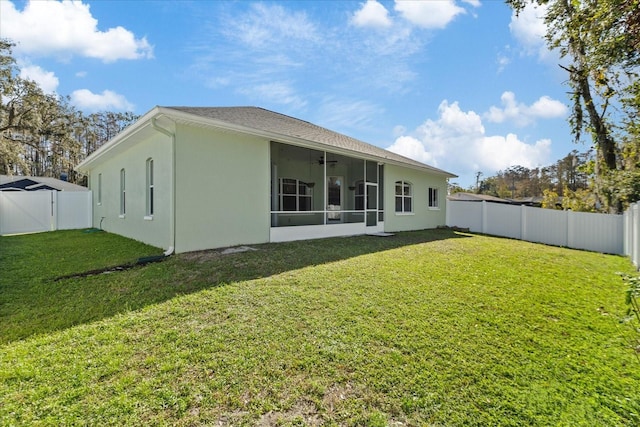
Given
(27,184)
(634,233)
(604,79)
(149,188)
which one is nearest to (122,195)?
(149,188)

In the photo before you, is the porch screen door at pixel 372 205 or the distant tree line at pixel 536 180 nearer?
the porch screen door at pixel 372 205

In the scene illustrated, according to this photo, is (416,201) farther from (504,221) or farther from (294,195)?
(294,195)

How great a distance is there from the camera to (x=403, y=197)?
1394 centimetres

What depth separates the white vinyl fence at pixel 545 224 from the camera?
10.5 meters

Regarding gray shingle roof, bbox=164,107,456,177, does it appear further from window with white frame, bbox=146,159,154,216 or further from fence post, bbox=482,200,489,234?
fence post, bbox=482,200,489,234

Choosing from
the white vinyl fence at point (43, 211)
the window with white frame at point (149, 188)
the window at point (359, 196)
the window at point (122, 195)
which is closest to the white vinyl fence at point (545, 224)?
the window at point (359, 196)

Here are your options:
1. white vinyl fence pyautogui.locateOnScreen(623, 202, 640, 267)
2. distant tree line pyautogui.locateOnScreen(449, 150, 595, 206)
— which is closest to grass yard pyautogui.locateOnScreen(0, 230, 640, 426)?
white vinyl fence pyautogui.locateOnScreen(623, 202, 640, 267)

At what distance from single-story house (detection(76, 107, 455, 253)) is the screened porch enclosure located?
5 cm

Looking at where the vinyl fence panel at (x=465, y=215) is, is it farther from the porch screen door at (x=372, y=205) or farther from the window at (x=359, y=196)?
the window at (x=359, y=196)

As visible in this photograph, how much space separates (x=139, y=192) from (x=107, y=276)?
4578 mm

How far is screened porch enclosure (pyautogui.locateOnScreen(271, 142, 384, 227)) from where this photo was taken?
12312 mm

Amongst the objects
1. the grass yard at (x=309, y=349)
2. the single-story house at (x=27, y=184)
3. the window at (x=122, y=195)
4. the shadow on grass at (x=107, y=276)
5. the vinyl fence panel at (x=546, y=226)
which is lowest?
the grass yard at (x=309, y=349)

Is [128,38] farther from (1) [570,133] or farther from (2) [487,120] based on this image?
(1) [570,133]

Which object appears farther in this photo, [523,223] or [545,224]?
[523,223]
